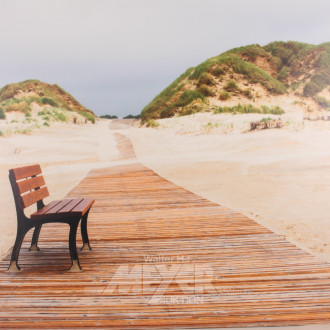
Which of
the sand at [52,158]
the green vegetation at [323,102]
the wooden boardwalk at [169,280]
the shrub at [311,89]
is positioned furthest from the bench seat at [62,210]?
the shrub at [311,89]

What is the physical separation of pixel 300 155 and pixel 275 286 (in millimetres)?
9569

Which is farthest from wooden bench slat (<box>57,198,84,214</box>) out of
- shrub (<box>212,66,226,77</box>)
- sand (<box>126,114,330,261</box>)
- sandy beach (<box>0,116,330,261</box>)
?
shrub (<box>212,66,226,77</box>)

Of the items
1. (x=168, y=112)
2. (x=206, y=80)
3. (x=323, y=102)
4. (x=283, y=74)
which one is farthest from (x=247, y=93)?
(x=283, y=74)

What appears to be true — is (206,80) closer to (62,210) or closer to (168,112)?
(168,112)

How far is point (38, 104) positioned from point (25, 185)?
35.6 m

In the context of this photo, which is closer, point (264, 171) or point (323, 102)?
point (264, 171)

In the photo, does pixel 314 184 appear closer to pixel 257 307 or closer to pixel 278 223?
pixel 278 223

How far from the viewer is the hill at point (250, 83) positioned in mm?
31131

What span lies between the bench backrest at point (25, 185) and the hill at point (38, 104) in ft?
67.5

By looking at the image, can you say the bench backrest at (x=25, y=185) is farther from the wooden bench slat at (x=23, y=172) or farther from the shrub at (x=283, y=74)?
the shrub at (x=283, y=74)

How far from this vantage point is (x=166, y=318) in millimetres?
2262

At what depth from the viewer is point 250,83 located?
36.0 m

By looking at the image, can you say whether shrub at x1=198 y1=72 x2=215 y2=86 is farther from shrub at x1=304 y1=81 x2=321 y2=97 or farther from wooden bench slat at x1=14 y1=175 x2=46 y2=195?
wooden bench slat at x1=14 y1=175 x2=46 y2=195

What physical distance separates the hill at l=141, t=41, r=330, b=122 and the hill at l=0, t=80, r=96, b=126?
28.5ft
